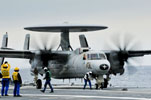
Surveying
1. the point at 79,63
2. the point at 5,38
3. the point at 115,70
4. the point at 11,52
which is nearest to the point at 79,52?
the point at 79,63

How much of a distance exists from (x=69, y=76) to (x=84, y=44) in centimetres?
483

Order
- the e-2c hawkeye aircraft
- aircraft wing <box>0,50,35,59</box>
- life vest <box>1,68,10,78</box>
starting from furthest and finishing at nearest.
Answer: aircraft wing <box>0,50,35,59</box> < the e-2c hawkeye aircraft < life vest <box>1,68,10,78</box>

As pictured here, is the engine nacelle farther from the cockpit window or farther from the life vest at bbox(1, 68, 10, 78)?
the life vest at bbox(1, 68, 10, 78)

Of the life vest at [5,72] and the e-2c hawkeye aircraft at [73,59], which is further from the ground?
the e-2c hawkeye aircraft at [73,59]

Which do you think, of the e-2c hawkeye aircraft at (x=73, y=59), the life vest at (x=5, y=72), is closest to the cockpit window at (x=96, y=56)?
the e-2c hawkeye aircraft at (x=73, y=59)

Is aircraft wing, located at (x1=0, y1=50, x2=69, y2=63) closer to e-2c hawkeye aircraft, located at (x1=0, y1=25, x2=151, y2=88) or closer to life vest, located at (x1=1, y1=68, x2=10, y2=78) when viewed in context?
e-2c hawkeye aircraft, located at (x1=0, y1=25, x2=151, y2=88)

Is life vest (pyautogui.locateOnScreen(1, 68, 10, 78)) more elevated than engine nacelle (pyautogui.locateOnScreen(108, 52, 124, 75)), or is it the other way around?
engine nacelle (pyautogui.locateOnScreen(108, 52, 124, 75))

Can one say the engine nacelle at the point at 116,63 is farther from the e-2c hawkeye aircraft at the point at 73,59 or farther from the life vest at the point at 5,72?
the life vest at the point at 5,72

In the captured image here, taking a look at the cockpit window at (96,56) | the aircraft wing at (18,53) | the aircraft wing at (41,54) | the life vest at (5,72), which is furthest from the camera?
the aircraft wing at (18,53)

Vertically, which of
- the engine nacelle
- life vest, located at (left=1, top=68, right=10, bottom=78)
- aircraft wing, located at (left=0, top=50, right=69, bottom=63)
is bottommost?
life vest, located at (left=1, top=68, right=10, bottom=78)

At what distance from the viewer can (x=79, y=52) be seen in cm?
3859

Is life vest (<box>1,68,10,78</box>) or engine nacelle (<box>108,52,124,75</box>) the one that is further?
engine nacelle (<box>108,52,124,75</box>)

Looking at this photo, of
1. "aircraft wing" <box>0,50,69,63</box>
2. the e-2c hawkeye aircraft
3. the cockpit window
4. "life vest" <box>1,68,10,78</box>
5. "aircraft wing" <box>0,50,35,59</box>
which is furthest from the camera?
"aircraft wing" <box>0,50,35,59</box>

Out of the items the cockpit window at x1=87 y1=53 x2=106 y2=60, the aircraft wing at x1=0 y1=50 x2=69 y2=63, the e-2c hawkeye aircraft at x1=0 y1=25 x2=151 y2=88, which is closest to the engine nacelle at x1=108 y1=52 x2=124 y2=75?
the e-2c hawkeye aircraft at x1=0 y1=25 x2=151 y2=88
